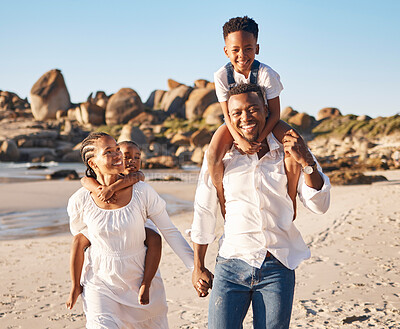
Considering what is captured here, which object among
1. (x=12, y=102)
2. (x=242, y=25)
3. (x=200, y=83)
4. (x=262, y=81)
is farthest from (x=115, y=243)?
(x=12, y=102)

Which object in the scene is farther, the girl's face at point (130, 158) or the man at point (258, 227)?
the girl's face at point (130, 158)

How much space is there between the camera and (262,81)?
2.97 metres

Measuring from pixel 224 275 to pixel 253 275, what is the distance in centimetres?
17

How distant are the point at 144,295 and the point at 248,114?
1.32 metres

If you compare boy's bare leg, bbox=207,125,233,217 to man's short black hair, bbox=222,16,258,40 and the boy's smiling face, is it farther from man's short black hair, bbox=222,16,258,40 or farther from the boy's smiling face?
man's short black hair, bbox=222,16,258,40

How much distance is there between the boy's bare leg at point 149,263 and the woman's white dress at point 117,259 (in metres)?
0.03

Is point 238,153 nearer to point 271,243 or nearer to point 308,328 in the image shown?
point 271,243

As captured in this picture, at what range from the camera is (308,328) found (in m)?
4.70

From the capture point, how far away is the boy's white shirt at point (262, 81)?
294 centimetres

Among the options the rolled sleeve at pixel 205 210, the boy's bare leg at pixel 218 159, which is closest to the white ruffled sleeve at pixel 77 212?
the rolled sleeve at pixel 205 210

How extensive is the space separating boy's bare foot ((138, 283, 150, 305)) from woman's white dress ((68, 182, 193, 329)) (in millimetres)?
36

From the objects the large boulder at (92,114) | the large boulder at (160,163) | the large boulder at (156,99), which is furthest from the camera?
the large boulder at (156,99)

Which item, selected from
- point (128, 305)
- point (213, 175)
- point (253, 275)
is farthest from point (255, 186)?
point (128, 305)

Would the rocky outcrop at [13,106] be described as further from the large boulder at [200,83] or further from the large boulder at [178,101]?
the large boulder at [200,83]
